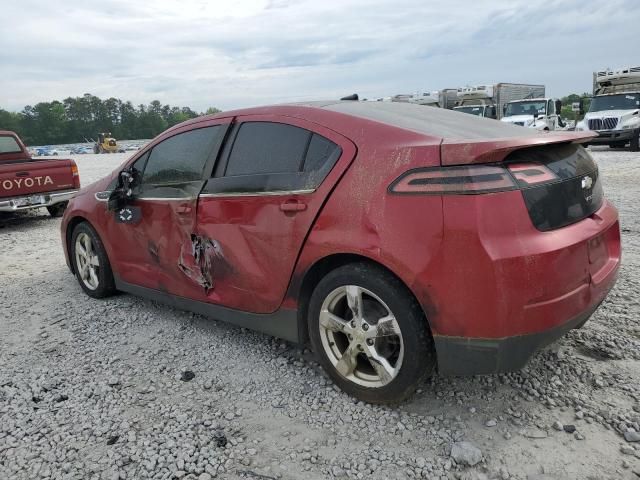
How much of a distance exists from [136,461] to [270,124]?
198cm

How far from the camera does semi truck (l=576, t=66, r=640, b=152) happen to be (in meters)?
16.9

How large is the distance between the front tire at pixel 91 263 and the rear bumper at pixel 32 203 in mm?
4495

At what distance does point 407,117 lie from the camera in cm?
294

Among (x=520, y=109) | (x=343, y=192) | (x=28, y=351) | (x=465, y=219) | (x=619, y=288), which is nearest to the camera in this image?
(x=465, y=219)

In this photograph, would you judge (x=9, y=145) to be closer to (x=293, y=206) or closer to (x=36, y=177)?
(x=36, y=177)

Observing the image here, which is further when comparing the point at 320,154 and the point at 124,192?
the point at 124,192

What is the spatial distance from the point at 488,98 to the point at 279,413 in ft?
84.1

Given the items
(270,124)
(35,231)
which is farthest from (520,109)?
(270,124)

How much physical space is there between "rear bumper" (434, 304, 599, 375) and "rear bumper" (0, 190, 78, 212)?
27.6 feet

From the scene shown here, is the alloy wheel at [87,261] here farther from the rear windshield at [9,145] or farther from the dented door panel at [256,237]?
the rear windshield at [9,145]

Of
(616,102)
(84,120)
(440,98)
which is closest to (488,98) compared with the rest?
(440,98)

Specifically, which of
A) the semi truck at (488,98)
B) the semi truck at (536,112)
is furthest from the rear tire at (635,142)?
the semi truck at (488,98)

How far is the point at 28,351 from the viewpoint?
3.73m

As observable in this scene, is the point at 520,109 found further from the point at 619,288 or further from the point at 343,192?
the point at 343,192
